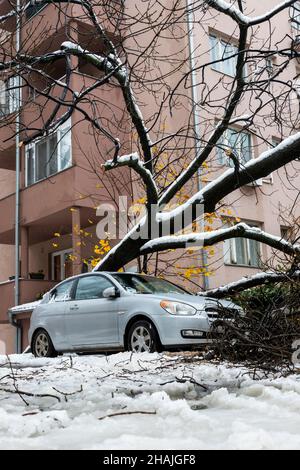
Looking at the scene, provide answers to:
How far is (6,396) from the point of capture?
4496 millimetres

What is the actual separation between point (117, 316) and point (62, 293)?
190 cm

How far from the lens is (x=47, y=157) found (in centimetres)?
1789

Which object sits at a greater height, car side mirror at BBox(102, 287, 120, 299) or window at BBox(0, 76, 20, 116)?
window at BBox(0, 76, 20, 116)

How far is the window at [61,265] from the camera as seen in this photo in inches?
787

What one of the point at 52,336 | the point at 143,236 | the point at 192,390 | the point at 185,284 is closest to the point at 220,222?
the point at 185,284

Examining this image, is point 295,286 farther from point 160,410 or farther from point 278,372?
point 160,410

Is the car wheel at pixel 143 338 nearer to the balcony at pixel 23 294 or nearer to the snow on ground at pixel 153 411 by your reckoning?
the snow on ground at pixel 153 411

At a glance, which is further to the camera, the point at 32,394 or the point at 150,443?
the point at 32,394

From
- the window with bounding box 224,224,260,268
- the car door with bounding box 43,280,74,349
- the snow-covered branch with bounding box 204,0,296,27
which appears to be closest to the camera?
the snow-covered branch with bounding box 204,0,296,27

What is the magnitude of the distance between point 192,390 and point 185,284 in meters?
12.1

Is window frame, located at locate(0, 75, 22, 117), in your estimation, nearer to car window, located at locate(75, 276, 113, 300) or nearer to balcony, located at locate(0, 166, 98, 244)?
car window, located at locate(75, 276, 113, 300)

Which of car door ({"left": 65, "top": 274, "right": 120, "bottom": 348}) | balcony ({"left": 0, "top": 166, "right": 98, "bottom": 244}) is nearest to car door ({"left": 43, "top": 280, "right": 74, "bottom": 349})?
car door ({"left": 65, "top": 274, "right": 120, "bottom": 348})

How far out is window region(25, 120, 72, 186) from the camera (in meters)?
16.8

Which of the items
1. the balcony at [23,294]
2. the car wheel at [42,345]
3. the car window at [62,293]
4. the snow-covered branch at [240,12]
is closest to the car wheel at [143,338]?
the car window at [62,293]
